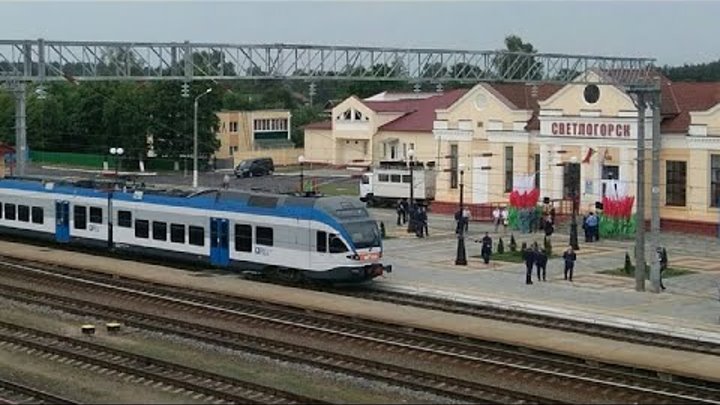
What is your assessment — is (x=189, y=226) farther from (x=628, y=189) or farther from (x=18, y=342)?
(x=628, y=189)

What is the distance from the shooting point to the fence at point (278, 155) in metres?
102

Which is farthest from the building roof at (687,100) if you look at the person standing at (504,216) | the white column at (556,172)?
the person standing at (504,216)

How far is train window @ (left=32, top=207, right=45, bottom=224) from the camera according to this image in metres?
45.7

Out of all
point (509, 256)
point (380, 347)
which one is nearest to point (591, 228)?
point (509, 256)

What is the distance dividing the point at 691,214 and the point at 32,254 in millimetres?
28016

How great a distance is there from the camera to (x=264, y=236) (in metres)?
35.9

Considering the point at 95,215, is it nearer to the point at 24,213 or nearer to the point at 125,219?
the point at 125,219

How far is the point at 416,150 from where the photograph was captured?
80500 mm

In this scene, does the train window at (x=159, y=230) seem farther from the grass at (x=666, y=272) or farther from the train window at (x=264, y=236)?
the grass at (x=666, y=272)

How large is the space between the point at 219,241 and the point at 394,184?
28.4 metres

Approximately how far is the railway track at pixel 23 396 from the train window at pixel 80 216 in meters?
21.5

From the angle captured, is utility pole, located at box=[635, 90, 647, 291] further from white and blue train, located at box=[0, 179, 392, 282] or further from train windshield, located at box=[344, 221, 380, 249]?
train windshield, located at box=[344, 221, 380, 249]

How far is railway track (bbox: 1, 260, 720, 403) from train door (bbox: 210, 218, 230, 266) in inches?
92.1

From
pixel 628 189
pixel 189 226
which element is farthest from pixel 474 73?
pixel 189 226
